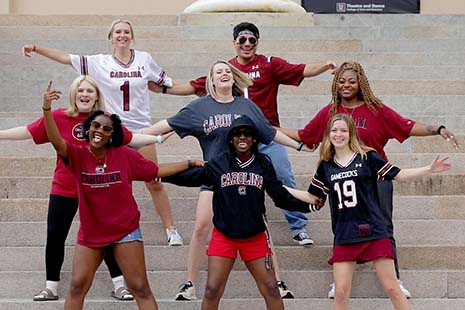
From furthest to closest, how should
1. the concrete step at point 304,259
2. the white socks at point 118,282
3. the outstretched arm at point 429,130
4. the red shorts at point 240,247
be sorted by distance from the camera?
the concrete step at point 304,259 → the white socks at point 118,282 → the outstretched arm at point 429,130 → the red shorts at point 240,247

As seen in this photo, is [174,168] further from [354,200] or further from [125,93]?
[125,93]

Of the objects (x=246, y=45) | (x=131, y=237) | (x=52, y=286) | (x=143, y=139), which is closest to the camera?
(x=131, y=237)

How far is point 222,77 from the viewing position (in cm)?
667

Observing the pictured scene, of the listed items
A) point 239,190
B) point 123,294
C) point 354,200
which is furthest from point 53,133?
point 354,200

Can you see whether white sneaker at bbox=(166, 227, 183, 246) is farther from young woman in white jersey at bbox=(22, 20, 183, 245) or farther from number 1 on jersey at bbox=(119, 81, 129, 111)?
number 1 on jersey at bbox=(119, 81, 129, 111)

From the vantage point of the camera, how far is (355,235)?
6246mm

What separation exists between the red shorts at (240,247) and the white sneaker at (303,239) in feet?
3.81

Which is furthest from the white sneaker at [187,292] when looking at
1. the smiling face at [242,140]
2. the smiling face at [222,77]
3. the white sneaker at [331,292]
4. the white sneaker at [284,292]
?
the smiling face at [222,77]

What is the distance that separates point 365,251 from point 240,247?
30.8 inches

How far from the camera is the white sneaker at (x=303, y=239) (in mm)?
7391

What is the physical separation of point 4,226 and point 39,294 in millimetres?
947

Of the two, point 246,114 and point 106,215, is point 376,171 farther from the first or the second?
point 106,215

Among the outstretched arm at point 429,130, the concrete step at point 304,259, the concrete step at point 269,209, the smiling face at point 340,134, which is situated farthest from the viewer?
the concrete step at point 269,209

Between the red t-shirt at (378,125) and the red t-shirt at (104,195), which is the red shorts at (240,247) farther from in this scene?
the red t-shirt at (378,125)
